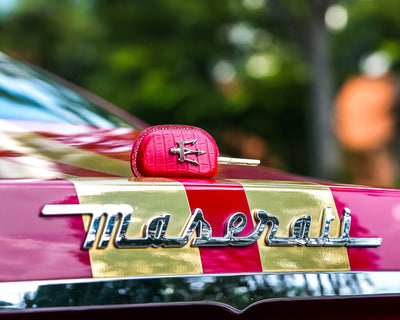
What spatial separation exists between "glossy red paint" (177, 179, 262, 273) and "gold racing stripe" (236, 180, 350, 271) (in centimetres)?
2

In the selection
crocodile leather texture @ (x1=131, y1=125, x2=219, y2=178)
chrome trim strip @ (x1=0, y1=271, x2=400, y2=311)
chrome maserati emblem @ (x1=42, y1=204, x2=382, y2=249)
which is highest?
crocodile leather texture @ (x1=131, y1=125, x2=219, y2=178)

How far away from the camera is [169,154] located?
1453 millimetres

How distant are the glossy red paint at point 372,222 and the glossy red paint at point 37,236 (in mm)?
531

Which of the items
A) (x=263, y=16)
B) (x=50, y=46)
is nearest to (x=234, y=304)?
(x=263, y=16)

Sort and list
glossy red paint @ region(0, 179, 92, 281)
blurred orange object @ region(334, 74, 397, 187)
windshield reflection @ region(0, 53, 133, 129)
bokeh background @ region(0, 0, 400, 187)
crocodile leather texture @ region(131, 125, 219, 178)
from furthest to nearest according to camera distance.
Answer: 1. blurred orange object @ region(334, 74, 397, 187)
2. bokeh background @ region(0, 0, 400, 187)
3. windshield reflection @ region(0, 53, 133, 129)
4. crocodile leather texture @ region(131, 125, 219, 178)
5. glossy red paint @ region(0, 179, 92, 281)

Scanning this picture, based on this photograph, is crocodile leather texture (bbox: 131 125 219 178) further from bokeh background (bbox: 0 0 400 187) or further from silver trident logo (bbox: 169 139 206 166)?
bokeh background (bbox: 0 0 400 187)

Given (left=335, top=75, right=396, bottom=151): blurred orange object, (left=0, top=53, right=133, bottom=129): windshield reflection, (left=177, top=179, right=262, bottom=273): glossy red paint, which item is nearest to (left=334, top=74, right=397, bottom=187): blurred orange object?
(left=335, top=75, right=396, bottom=151): blurred orange object

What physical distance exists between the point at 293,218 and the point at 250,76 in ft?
51.9

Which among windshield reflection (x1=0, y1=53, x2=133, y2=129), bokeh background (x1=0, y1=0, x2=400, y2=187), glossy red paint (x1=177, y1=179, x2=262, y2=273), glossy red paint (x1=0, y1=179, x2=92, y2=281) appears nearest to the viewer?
glossy red paint (x1=0, y1=179, x2=92, y2=281)

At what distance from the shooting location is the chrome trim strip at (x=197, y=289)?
1.21m

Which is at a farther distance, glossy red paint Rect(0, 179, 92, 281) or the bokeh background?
the bokeh background

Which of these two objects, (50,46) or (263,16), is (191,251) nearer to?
(263,16)

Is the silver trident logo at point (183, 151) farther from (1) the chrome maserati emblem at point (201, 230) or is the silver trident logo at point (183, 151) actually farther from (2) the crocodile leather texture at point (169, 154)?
(1) the chrome maserati emblem at point (201, 230)

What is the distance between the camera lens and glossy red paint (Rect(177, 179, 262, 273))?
1.33 metres
